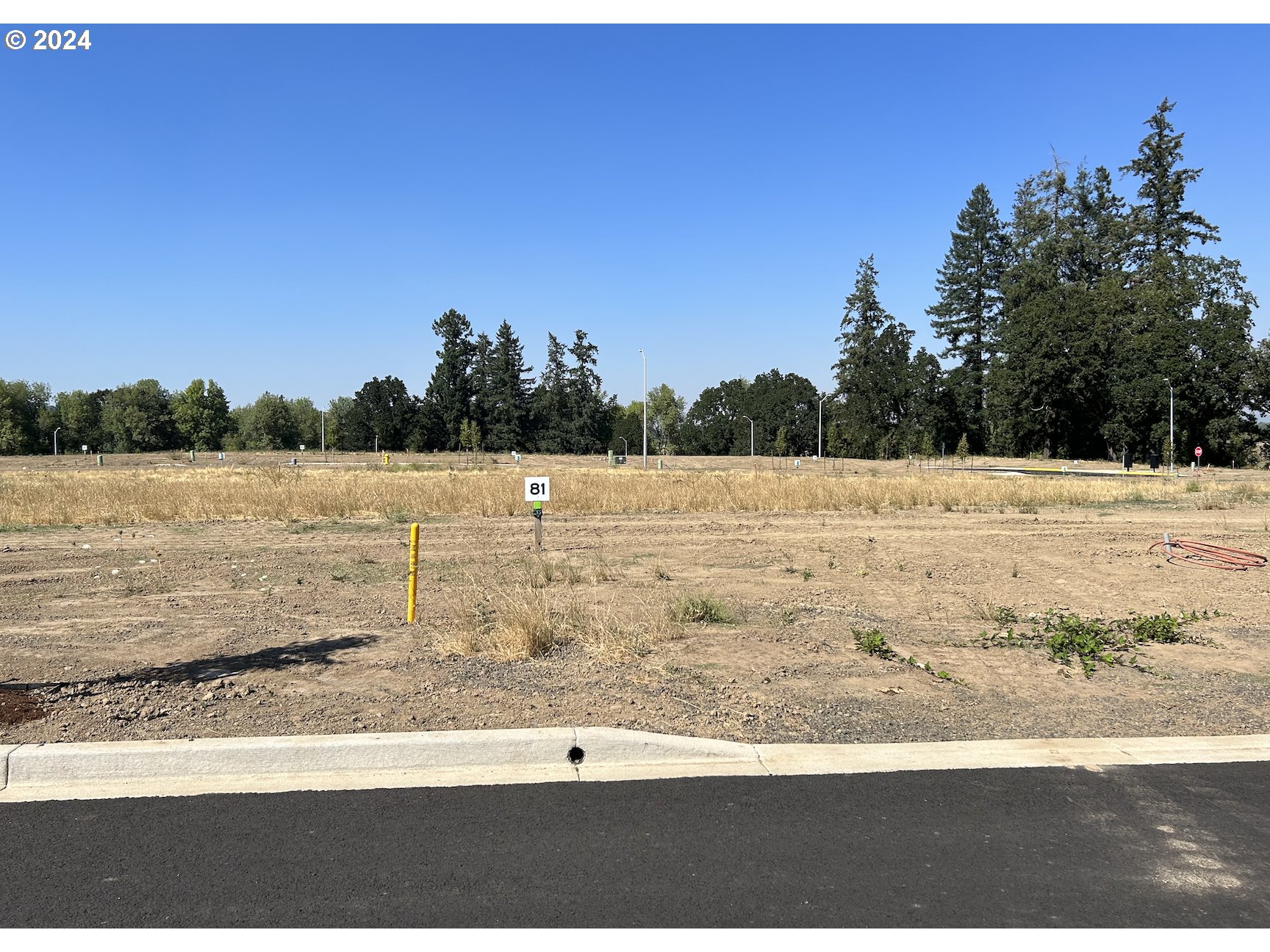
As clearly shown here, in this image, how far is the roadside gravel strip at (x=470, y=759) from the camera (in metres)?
5.12

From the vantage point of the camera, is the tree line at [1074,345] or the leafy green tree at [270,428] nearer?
the tree line at [1074,345]

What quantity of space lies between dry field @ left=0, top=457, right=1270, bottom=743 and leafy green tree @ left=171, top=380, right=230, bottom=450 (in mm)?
91776

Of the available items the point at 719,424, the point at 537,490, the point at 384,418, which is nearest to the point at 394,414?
the point at 384,418

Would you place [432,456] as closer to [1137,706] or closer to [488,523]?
[488,523]

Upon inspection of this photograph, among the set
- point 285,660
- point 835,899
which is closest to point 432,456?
point 285,660

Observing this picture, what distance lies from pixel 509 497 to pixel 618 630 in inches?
690

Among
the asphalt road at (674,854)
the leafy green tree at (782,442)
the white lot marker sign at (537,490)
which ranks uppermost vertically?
the leafy green tree at (782,442)

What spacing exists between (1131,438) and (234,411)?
123m

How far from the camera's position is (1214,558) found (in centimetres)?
1456

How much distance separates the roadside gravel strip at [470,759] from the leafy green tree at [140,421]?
344ft

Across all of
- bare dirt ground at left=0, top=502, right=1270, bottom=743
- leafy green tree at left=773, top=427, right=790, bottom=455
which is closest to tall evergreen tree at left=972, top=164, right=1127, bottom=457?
leafy green tree at left=773, top=427, right=790, bottom=455

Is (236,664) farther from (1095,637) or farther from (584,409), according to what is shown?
(584,409)

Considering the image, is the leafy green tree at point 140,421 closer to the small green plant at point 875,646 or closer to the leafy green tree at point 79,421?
the leafy green tree at point 79,421

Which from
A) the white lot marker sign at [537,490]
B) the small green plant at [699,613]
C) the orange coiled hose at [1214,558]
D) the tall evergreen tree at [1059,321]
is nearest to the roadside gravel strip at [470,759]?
the small green plant at [699,613]
